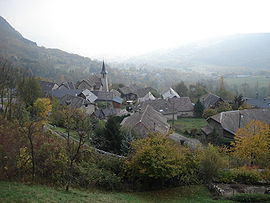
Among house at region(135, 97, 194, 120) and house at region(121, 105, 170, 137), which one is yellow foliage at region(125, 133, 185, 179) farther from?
house at region(135, 97, 194, 120)

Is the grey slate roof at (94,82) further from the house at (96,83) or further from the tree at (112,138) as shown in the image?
the tree at (112,138)

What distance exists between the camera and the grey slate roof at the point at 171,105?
51.8 metres

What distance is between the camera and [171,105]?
174 feet

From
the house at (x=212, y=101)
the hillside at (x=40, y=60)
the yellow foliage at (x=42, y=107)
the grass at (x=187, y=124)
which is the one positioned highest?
the hillside at (x=40, y=60)

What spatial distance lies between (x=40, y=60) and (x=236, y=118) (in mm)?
112619

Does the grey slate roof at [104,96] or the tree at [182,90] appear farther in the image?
the tree at [182,90]

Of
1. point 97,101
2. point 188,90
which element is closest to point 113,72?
point 188,90

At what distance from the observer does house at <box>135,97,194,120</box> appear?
51594 millimetres

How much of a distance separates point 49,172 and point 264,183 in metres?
15.2

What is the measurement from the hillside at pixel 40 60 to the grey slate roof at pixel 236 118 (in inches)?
2943

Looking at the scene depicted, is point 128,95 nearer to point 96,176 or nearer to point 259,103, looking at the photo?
point 259,103

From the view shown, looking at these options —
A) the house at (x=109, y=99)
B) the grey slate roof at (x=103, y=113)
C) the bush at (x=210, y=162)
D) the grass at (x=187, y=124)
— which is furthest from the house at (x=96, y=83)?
the bush at (x=210, y=162)

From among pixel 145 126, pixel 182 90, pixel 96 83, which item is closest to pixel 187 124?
pixel 145 126

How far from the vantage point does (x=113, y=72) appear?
121 m
